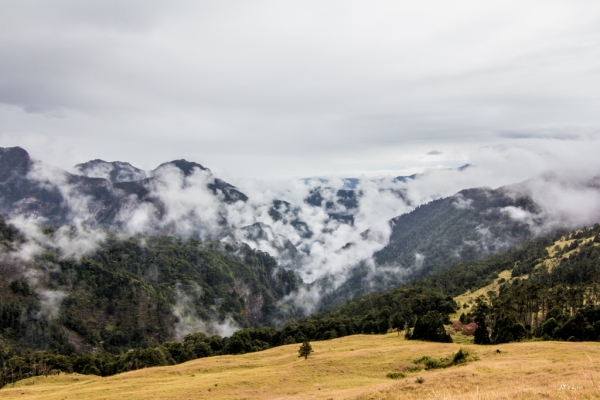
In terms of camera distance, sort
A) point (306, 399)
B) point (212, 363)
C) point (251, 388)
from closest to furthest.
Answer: point (306, 399)
point (251, 388)
point (212, 363)

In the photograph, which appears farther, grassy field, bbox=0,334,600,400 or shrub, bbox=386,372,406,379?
shrub, bbox=386,372,406,379

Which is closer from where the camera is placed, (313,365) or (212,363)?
(313,365)

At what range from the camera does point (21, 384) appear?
8500 cm

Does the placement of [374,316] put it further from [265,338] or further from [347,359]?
[347,359]

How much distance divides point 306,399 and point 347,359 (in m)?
25.5

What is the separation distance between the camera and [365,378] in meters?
55.9

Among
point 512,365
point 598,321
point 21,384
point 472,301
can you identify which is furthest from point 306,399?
point 472,301

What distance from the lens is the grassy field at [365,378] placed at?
35.6 meters

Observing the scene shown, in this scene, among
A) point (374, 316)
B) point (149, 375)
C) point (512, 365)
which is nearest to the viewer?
point (512, 365)

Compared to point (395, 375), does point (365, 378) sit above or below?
below

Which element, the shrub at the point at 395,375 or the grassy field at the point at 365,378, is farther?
the shrub at the point at 395,375

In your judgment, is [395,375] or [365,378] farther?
[365,378]

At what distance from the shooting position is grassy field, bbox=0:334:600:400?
117 feet

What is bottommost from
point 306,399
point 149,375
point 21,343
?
point 21,343
